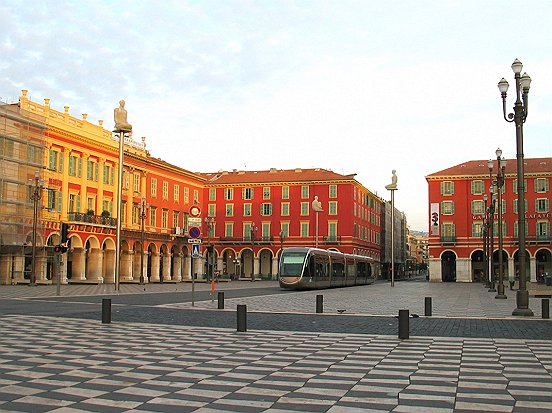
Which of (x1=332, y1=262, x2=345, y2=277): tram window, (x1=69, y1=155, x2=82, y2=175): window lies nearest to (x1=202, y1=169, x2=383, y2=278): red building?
(x1=69, y1=155, x2=82, y2=175): window

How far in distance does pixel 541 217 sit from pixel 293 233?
34.1 m

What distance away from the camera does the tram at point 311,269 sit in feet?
144

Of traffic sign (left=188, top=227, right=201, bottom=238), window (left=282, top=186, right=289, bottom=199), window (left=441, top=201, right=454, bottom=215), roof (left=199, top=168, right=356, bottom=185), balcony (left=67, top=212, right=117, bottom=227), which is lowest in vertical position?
traffic sign (left=188, top=227, right=201, bottom=238)

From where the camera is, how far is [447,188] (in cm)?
8588

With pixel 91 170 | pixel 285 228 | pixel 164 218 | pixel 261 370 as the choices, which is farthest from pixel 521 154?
pixel 285 228

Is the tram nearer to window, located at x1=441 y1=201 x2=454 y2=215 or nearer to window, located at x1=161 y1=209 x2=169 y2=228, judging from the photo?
window, located at x1=161 y1=209 x2=169 y2=228

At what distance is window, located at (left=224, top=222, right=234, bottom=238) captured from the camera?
305 ft

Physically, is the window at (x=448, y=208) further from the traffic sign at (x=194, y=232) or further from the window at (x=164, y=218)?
the traffic sign at (x=194, y=232)

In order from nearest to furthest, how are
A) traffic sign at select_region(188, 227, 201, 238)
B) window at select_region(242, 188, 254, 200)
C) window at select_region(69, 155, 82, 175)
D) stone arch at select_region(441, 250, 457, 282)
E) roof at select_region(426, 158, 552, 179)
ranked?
1. traffic sign at select_region(188, 227, 201, 238)
2. window at select_region(69, 155, 82, 175)
3. roof at select_region(426, 158, 552, 179)
4. stone arch at select_region(441, 250, 457, 282)
5. window at select_region(242, 188, 254, 200)

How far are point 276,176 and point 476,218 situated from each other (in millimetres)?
29765

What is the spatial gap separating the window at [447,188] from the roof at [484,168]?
1.26 metres

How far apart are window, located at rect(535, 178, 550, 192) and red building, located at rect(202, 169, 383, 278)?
24574 mm

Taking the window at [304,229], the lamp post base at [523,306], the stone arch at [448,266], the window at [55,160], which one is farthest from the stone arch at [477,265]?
the lamp post base at [523,306]

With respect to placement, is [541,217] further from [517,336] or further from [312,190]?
[517,336]
